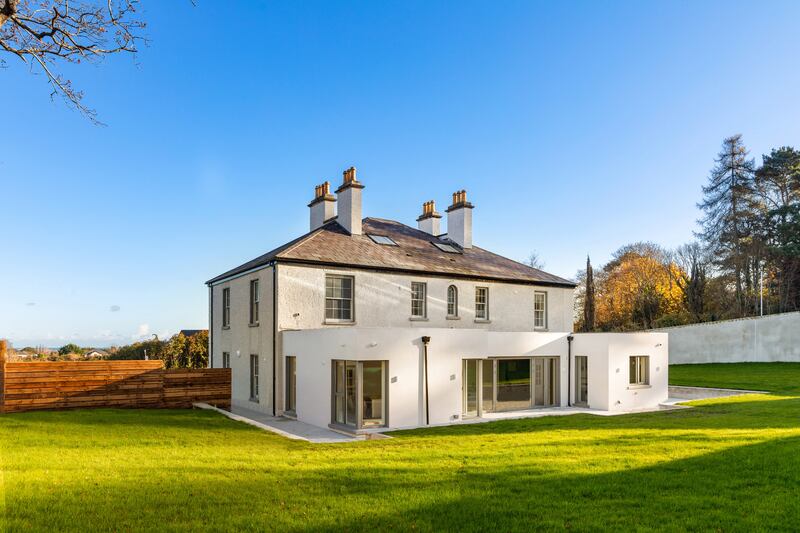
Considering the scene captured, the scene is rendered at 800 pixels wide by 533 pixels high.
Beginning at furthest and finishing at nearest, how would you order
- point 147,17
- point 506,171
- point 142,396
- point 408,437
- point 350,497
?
point 506,171 → point 142,396 → point 408,437 → point 147,17 → point 350,497

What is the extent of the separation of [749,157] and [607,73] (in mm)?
35209

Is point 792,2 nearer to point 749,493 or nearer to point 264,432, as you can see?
point 749,493

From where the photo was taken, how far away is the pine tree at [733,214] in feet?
148

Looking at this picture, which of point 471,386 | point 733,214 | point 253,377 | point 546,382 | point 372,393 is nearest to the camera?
point 372,393

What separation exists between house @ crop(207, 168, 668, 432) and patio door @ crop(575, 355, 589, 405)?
4 centimetres

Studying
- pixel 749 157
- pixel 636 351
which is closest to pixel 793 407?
pixel 636 351

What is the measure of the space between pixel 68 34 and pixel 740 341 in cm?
3998

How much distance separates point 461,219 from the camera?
85.7 feet

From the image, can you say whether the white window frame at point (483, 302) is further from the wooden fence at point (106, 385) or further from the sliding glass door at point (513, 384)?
the wooden fence at point (106, 385)

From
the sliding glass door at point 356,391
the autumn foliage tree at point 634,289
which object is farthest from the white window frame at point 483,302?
the autumn foliage tree at point 634,289

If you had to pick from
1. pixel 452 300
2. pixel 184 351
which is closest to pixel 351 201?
pixel 452 300

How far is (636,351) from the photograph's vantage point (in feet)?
70.5

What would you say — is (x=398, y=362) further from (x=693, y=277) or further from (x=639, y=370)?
(x=693, y=277)

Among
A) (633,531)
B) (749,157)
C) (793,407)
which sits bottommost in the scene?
(793,407)
